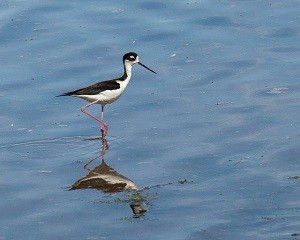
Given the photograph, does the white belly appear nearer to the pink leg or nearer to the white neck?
the pink leg

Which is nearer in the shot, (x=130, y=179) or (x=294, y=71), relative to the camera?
(x=130, y=179)

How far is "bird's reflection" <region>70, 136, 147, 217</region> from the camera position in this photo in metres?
10.9

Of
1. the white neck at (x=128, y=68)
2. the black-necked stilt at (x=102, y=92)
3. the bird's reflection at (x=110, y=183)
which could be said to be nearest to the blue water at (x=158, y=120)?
the bird's reflection at (x=110, y=183)

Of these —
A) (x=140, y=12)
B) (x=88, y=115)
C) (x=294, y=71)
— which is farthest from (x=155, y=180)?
(x=140, y=12)

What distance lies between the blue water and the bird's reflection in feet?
0.19

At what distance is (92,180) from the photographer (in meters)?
11.9

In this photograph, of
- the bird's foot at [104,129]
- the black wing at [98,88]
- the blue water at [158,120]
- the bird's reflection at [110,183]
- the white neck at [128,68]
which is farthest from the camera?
the white neck at [128,68]

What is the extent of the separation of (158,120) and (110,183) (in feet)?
6.96

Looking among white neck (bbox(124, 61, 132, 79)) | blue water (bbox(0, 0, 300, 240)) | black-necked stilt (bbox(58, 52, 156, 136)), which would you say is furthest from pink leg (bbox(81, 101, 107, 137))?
white neck (bbox(124, 61, 132, 79))

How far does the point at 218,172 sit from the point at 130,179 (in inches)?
39.7

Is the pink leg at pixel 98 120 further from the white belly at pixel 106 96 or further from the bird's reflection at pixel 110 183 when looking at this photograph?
the bird's reflection at pixel 110 183

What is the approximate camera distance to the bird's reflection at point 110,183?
10883 mm

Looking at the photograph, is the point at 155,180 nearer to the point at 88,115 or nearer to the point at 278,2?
the point at 88,115

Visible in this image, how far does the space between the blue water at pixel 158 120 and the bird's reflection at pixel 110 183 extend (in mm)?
59
